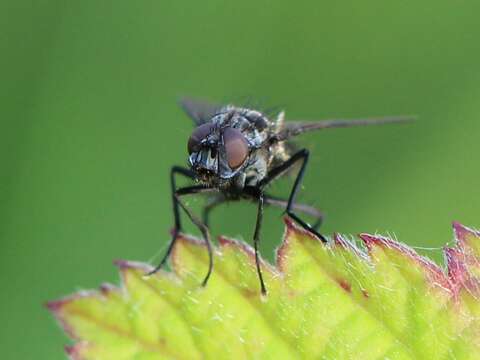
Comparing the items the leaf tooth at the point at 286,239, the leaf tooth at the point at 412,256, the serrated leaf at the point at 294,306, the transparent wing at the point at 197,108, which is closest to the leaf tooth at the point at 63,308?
the serrated leaf at the point at 294,306

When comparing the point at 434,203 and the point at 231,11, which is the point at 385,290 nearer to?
the point at 434,203

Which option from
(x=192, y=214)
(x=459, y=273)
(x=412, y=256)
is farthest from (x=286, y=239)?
(x=192, y=214)

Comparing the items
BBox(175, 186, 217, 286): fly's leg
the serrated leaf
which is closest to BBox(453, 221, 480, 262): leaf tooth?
the serrated leaf

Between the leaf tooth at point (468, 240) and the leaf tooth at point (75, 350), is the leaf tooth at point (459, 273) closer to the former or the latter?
the leaf tooth at point (468, 240)

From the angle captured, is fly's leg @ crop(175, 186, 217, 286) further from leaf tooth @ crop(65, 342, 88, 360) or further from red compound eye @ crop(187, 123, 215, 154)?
leaf tooth @ crop(65, 342, 88, 360)

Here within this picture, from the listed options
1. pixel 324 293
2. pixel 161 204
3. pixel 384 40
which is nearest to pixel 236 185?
pixel 324 293

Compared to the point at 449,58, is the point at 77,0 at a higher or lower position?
higher
